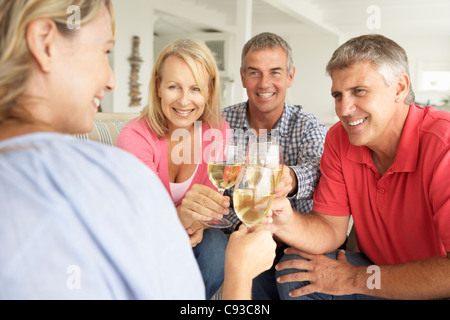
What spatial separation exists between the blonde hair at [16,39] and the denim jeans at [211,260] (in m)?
1.17

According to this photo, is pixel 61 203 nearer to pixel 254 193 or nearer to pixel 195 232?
pixel 254 193

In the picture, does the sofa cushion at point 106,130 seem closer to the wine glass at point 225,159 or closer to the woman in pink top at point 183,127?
the woman in pink top at point 183,127

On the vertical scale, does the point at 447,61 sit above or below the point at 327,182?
above

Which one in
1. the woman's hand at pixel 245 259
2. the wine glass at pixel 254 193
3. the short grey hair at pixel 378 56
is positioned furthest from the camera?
the short grey hair at pixel 378 56

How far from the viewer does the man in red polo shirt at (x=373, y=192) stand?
1.42m

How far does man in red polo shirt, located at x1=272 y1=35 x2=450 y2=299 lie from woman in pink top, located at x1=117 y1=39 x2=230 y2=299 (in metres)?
0.33

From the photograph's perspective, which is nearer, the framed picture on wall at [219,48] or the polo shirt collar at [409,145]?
the polo shirt collar at [409,145]

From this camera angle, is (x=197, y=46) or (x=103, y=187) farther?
(x=197, y=46)

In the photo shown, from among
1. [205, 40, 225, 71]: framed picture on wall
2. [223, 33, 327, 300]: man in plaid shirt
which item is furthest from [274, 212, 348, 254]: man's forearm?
[205, 40, 225, 71]: framed picture on wall

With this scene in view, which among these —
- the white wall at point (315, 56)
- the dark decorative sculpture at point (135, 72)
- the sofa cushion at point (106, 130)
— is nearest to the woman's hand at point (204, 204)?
the sofa cushion at point (106, 130)

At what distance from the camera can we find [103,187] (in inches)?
23.4
